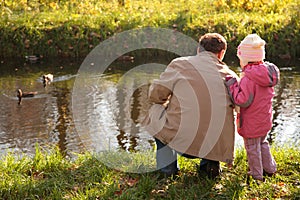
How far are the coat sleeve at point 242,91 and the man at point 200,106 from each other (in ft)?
0.22

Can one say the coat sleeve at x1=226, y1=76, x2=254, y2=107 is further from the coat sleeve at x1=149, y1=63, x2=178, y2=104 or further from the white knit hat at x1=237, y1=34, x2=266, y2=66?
the coat sleeve at x1=149, y1=63, x2=178, y2=104

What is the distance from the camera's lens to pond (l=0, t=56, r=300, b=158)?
7.27 m

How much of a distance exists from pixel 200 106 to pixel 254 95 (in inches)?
17.6

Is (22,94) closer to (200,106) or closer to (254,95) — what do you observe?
(200,106)

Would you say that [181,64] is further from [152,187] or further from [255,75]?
[152,187]

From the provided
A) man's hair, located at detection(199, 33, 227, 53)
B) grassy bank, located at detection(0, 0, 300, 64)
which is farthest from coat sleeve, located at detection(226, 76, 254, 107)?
grassy bank, located at detection(0, 0, 300, 64)

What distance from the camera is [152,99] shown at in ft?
15.2

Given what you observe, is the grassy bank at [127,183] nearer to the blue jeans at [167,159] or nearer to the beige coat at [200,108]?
the blue jeans at [167,159]

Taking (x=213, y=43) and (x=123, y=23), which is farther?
(x=123, y=23)

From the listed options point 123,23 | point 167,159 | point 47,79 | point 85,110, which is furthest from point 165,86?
point 123,23

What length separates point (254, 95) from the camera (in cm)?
439

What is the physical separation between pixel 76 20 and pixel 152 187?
8.77m

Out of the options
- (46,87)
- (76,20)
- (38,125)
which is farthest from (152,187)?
(76,20)

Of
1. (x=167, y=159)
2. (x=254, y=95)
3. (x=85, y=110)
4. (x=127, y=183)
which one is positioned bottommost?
(x=85, y=110)
